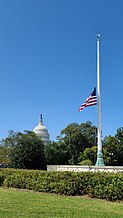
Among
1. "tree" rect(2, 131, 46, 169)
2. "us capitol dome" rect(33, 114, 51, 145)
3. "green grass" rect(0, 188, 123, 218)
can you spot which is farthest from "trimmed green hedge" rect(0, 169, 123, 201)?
"us capitol dome" rect(33, 114, 51, 145)

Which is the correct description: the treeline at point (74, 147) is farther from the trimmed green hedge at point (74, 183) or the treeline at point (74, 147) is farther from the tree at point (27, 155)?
the trimmed green hedge at point (74, 183)

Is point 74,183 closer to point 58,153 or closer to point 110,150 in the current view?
point 110,150

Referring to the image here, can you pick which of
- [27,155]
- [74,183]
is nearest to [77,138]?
[27,155]

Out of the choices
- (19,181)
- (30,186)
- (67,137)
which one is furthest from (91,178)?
(67,137)

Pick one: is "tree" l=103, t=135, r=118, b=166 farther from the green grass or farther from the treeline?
the green grass

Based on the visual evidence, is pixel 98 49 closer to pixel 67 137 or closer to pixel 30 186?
pixel 30 186

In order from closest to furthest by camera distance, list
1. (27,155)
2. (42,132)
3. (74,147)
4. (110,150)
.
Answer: (27,155) → (110,150) → (74,147) → (42,132)

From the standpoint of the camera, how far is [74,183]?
1083 cm

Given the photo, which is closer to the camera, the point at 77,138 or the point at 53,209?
the point at 53,209

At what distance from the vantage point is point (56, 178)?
1151cm

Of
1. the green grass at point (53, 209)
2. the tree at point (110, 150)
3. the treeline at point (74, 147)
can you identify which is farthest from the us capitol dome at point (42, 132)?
the green grass at point (53, 209)

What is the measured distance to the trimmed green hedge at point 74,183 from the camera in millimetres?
9828

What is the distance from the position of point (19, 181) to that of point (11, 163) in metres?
15.7

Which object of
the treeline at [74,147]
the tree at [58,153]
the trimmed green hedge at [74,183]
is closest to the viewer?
the trimmed green hedge at [74,183]
